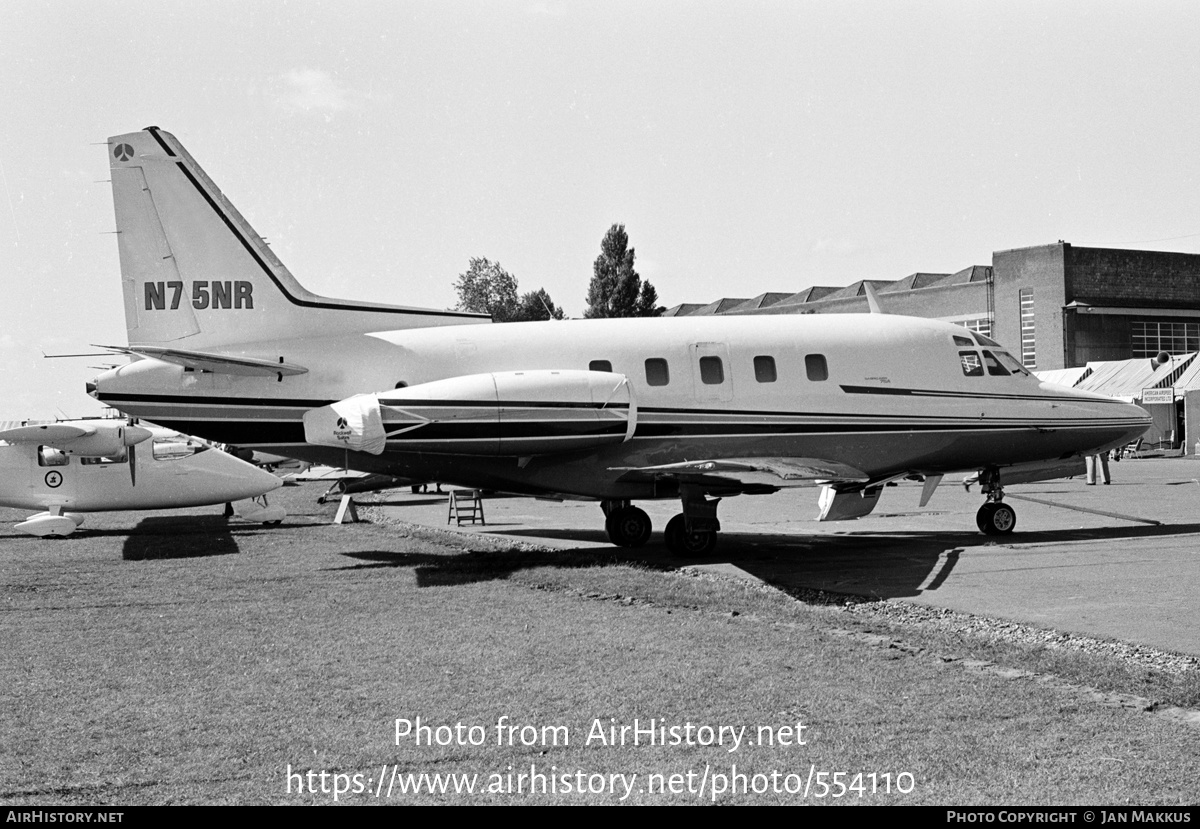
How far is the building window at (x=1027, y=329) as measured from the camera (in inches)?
2864

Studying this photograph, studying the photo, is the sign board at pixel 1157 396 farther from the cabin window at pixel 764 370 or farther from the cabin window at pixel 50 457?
the cabin window at pixel 50 457

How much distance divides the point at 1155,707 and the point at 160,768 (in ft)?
20.2

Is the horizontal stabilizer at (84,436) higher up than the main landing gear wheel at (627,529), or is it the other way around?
the horizontal stabilizer at (84,436)

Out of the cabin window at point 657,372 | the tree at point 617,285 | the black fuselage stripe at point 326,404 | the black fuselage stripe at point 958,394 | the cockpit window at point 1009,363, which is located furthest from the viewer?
the tree at point 617,285

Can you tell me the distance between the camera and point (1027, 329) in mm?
72812

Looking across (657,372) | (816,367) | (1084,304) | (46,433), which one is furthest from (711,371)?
(1084,304)

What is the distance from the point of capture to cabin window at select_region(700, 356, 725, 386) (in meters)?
16.8

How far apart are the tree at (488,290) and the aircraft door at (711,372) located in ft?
295

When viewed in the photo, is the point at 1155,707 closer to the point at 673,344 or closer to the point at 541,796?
the point at 541,796

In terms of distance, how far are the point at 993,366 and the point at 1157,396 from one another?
39.6 metres

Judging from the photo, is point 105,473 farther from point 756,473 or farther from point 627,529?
point 756,473

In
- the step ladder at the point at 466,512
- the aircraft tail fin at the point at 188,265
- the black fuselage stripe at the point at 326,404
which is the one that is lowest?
the step ladder at the point at 466,512

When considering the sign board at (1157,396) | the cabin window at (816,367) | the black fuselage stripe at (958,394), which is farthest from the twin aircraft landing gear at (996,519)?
the sign board at (1157,396)

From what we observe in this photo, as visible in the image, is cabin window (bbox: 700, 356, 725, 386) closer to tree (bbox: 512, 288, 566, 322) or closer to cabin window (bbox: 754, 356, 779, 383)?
cabin window (bbox: 754, 356, 779, 383)
